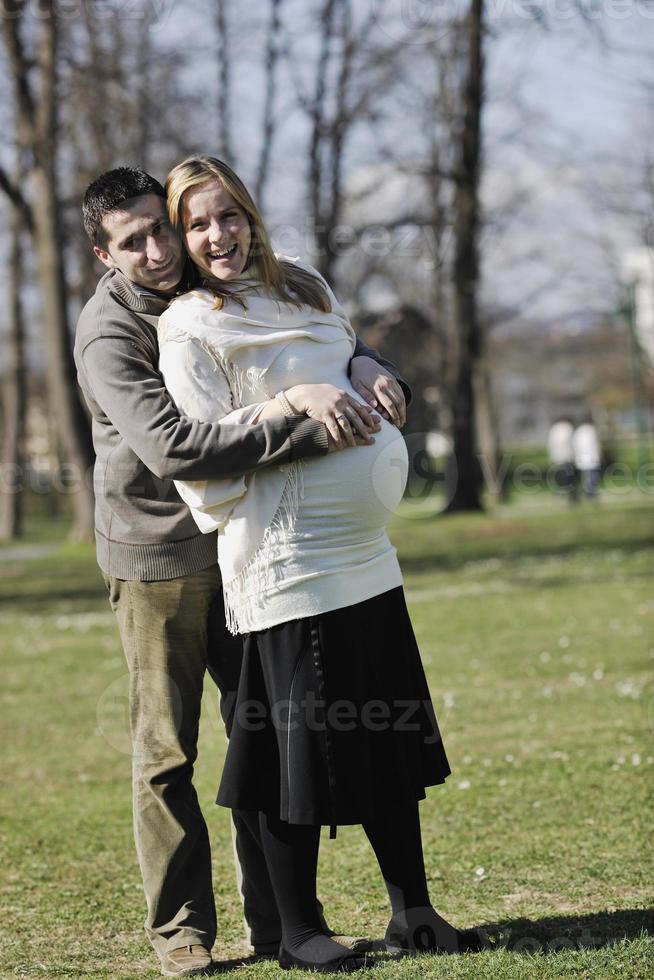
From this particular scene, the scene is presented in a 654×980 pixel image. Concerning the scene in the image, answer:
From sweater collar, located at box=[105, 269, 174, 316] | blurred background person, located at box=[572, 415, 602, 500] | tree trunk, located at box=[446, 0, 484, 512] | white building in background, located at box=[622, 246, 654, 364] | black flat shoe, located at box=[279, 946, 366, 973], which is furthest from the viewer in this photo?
white building in background, located at box=[622, 246, 654, 364]

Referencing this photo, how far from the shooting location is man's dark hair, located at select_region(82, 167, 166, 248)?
333cm

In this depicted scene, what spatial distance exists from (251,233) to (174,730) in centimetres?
140

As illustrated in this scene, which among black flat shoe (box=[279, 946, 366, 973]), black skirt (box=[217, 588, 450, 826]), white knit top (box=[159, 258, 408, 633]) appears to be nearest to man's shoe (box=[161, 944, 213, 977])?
black flat shoe (box=[279, 946, 366, 973])

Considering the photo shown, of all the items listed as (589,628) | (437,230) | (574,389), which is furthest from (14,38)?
(574,389)

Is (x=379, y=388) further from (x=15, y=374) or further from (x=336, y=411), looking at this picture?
(x=15, y=374)

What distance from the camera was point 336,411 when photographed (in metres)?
3.18

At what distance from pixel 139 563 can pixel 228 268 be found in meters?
0.87

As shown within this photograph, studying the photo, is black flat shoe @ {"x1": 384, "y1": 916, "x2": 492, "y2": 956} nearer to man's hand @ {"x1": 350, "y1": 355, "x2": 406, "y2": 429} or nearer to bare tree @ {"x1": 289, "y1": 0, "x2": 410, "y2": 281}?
man's hand @ {"x1": 350, "y1": 355, "x2": 406, "y2": 429}

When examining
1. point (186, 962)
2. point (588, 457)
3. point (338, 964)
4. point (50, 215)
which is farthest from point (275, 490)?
point (588, 457)

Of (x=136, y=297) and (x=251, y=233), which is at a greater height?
(x=251, y=233)

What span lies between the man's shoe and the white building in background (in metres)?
29.6

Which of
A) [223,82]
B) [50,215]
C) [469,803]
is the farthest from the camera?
[223,82]

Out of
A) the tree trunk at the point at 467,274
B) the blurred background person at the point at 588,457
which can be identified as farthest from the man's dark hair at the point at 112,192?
the blurred background person at the point at 588,457

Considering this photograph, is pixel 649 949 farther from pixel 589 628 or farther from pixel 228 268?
pixel 589 628
